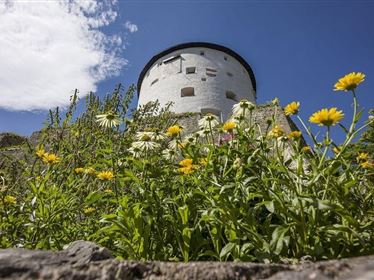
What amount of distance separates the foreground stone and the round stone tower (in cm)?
1524

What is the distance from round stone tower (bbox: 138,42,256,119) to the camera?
1675 cm

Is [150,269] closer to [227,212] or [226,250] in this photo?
[226,250]

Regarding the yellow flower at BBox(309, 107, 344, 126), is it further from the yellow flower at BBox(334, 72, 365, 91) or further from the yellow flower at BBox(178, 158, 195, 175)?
the yellow flower at BBox(178, 158, 195, 175)

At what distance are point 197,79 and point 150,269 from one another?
17161mm

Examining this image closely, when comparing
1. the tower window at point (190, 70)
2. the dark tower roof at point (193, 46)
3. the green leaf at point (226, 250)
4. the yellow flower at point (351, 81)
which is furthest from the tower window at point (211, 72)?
the green leaf at point (226, 250)

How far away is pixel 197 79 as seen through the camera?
17.7m

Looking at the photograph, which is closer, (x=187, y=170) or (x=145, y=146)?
(x=187, y=170)

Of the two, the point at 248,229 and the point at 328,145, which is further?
the point at 328,145

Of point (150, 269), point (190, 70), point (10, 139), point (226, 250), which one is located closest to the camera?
point (150, 269)

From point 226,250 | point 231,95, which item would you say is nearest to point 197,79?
point 231,95

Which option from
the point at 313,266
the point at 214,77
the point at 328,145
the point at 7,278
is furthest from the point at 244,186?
the point at 214,77

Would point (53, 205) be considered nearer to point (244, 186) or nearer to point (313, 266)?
point (244, 186)

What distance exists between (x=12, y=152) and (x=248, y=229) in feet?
A: 36.3

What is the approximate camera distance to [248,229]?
1586mm
